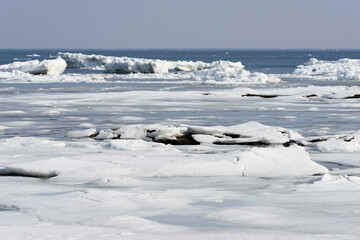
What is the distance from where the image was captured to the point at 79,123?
1297 centimetres

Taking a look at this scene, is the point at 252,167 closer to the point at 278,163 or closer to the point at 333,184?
the point at 278,163

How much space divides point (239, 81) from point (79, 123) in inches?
758

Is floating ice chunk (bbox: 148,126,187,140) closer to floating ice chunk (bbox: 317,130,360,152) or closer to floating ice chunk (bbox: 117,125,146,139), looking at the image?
floating ice chunk (bbox: 117,125,146,139)

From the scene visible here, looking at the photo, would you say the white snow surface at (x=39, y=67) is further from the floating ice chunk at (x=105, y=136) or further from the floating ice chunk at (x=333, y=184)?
the floating ice chunk at (x=333, y=184)

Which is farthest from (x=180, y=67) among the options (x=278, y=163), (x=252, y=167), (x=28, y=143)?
(x=252, y=167)

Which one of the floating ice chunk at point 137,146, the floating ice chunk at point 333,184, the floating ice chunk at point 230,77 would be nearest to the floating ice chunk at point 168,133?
the floating ice chunk at point 137,146

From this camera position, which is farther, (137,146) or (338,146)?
(338,146)

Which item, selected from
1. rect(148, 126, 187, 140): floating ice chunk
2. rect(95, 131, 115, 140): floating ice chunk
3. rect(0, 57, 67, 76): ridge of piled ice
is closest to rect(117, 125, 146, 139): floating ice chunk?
rect(95, 131, 115, 140): floating ice chunk

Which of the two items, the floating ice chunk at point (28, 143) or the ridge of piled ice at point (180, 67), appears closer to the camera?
the floating ice chunk at point (28, 143)

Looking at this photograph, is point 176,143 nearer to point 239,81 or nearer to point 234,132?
point 234,132

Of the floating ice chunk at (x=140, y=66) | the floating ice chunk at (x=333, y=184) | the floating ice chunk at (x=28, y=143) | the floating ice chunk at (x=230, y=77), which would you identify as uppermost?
the floating ice chunk at (x=333, y=184)

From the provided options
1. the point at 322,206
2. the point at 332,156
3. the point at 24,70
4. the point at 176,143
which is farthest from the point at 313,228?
the point at 24,70

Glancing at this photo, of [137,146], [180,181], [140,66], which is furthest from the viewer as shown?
[140,66]

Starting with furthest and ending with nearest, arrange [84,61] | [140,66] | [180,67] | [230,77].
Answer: [84,61] → [180,67] → [140,66] → [230,77]
